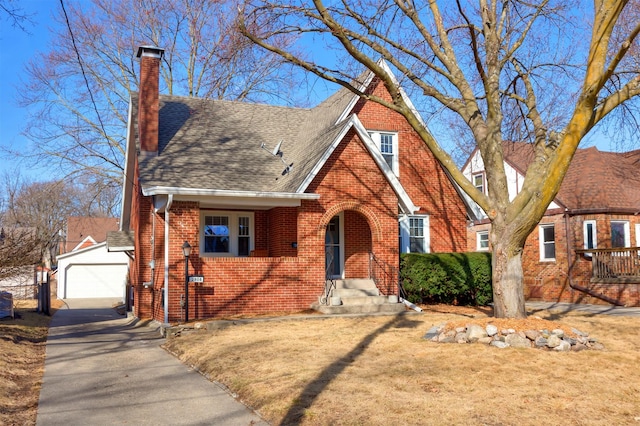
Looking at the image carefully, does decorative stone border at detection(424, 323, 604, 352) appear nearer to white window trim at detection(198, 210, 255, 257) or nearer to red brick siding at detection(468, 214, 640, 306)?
white window trim at detection(198, 210, 255, 257)

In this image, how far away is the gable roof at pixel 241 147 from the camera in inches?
664

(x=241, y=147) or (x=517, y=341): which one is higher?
(x=241, y=147)

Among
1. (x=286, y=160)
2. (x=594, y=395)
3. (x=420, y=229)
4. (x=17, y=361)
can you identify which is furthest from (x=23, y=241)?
(x=420, y=229)

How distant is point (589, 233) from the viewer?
934 inches

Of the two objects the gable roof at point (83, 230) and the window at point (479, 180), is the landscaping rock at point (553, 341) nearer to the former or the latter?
the window at point (479, 180)

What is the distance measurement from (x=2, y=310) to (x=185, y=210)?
719cm

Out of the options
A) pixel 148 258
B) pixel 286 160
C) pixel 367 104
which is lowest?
pixel 148 258

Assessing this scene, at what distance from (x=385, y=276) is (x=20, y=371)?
1097 cm

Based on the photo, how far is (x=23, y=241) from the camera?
13609mm

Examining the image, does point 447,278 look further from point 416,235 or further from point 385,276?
point 416,235

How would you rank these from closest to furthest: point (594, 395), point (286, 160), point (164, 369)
Result: point (594, 395) → point (164, 369) → point (286, 160)

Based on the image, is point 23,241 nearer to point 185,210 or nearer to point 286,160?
point 185,210

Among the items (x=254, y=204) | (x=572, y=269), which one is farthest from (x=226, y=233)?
(x=572, y=269)

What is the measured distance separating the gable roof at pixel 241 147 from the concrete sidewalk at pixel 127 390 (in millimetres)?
5067
